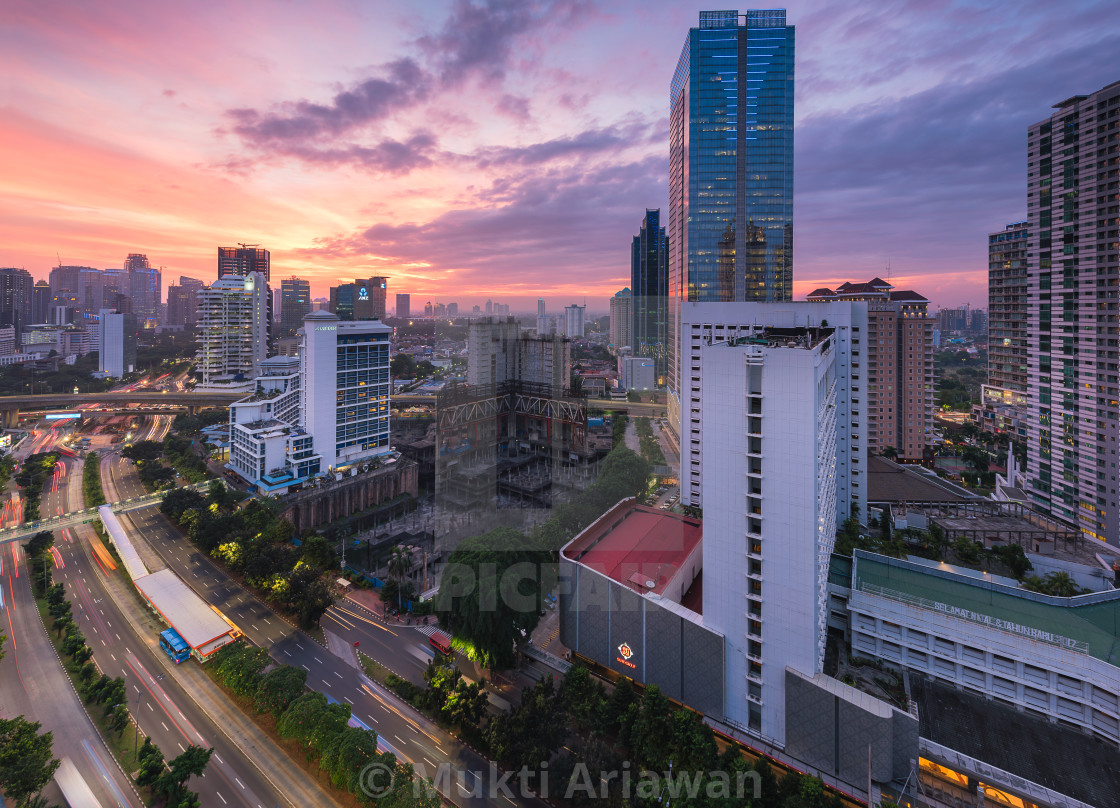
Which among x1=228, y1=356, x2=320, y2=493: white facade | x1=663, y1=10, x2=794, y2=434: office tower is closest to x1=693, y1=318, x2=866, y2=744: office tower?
x1=228, y1=356, x2=320, y2=493: white facade

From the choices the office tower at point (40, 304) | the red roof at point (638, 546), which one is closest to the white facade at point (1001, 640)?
the red roof at point (638, 546)

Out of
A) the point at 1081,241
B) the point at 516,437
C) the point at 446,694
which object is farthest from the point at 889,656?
the point at 516,437

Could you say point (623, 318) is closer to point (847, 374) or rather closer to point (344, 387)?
point (344, 387)

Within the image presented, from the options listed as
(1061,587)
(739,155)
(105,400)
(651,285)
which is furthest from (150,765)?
(651,285)

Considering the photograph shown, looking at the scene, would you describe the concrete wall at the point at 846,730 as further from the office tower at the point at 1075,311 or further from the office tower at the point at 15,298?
the office tower at the point at 15,298

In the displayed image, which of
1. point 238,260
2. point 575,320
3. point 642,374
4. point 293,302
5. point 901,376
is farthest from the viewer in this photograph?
point 575,320

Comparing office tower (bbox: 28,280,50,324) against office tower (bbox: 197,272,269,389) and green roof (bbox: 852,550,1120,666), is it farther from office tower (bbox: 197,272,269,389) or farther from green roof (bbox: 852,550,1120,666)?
green roof (bbox: 852,550,1120,666)

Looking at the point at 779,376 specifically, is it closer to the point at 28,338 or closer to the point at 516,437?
the point at 516,437
